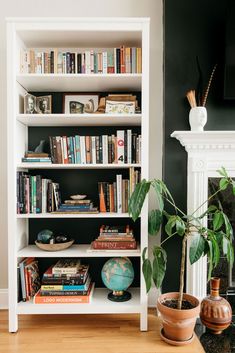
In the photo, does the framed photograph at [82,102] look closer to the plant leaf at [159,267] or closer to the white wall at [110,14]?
the white wall at [110,14]

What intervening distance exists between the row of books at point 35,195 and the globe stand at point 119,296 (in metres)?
0.73

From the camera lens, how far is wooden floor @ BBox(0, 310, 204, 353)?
179 cm

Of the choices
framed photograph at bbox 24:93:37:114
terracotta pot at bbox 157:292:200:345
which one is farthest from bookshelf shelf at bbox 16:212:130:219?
framed photograph at bbox 24:93:37:114

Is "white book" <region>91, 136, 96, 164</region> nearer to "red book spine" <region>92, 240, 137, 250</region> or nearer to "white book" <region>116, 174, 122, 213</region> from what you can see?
"white book" <region>116, 174, 122, 213</region>

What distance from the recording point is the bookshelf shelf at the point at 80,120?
193 cm

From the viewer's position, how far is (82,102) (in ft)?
7.39

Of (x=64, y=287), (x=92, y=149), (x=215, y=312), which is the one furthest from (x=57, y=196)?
(x=215, y=312)

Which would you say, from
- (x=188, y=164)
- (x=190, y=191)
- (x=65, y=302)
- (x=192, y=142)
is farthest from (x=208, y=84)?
(x=65, y=302)

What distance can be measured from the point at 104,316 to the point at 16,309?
64cm

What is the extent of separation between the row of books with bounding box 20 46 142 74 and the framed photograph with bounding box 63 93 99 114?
0.26 metres

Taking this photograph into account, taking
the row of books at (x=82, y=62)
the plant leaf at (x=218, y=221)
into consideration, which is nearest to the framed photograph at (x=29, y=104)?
the row of books at (x=82, y=62)

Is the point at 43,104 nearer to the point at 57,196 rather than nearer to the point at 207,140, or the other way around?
the point at 57,196

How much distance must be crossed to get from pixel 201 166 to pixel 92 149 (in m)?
0.77

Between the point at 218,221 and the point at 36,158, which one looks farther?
the point at 36,158
